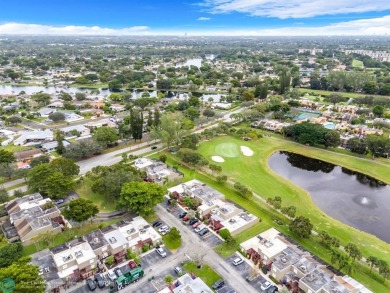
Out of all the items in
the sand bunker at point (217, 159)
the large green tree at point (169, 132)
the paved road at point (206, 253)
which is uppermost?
the large green tree at point (169, 132)

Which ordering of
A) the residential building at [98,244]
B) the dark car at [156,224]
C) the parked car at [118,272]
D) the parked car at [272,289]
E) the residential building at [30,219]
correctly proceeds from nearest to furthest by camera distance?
the parked car at [272,289]
the parked car at [118,272]
the residential building at [98,244]
the residential building at [30,219]
the dark car at [156,224]

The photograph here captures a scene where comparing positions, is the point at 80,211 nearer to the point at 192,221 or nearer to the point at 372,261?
the point at 192,221

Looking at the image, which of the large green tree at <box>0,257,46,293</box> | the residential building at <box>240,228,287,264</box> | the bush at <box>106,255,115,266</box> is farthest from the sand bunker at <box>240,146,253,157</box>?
the large green tree at <box>0,257,46,293</box>

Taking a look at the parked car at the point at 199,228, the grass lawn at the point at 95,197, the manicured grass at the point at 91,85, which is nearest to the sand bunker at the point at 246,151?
the parked car at the point at 199,228

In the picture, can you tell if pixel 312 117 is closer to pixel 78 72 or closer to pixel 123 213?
pixel 123 213

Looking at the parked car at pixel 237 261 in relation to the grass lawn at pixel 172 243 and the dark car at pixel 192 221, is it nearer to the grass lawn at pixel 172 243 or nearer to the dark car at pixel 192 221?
the grass lawn at pixel 172 243

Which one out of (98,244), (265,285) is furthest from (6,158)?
(265,285)
